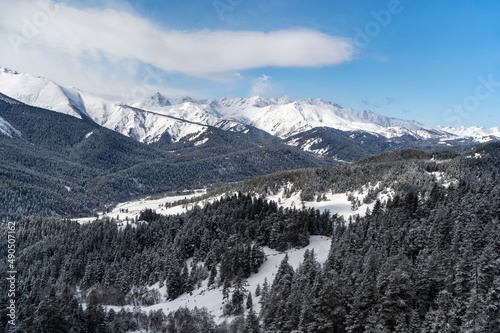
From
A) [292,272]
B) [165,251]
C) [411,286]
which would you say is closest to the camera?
[411,286]

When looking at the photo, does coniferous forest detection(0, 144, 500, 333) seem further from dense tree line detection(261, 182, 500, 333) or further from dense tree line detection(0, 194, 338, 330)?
dense tree line detection(0, 194, 338, 330)

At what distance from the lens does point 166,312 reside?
315ft

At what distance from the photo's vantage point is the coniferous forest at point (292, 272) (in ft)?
164

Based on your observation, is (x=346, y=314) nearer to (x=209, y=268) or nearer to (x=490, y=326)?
(x=490, y=326)

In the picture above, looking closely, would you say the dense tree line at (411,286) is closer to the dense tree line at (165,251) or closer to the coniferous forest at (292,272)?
the coniferous forest at (292,272)

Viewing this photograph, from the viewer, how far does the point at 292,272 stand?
275 feet

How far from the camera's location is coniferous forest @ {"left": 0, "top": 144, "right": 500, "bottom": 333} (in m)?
49.9

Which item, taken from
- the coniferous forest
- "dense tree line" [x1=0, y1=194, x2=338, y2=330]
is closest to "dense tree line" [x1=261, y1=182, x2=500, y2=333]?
the coniferous forest

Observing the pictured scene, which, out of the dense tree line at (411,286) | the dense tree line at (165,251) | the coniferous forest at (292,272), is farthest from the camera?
the dense tree line at (165,251)

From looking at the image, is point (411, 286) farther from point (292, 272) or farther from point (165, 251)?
point (165, 251)

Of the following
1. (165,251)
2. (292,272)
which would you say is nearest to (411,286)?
(292,272)

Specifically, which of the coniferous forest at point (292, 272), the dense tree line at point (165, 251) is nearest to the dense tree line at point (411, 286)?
the coniferous forest at point (292, 272)

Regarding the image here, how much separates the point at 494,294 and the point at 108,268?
140 metres

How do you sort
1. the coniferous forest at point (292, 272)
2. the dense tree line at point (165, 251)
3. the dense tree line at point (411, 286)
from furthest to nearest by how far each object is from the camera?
the dense tree line at point (165, 251) → the coniferous forest at point (292, 272) → the dense tree line at point (411, 286)
